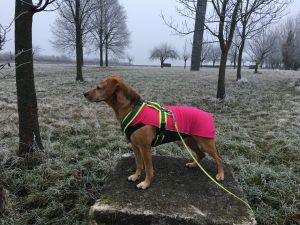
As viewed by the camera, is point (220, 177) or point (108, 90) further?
point (220, 177)

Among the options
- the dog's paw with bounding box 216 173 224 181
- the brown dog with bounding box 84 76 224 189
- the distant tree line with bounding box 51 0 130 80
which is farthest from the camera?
the distant tree line with bounding box 51 0 130 80

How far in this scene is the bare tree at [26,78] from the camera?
14.2ft

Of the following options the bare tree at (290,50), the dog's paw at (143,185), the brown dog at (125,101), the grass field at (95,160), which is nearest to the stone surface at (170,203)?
the dog's paw at (143,185)

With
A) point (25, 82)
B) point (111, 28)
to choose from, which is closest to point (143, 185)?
point (25, 82)

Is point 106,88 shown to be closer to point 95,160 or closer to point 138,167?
point 138,167

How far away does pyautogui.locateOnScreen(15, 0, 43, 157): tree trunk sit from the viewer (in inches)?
171

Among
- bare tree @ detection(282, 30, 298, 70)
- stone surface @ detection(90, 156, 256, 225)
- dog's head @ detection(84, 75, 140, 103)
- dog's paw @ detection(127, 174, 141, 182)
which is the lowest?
stone surface @ detection(90, 156, 256, 225)

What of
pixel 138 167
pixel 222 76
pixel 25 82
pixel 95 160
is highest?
pixel 25 82

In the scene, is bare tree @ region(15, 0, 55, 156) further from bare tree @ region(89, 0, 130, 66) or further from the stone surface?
bare tree @ region(89, 0, 130, 66)

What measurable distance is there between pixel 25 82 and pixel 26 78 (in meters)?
0.07

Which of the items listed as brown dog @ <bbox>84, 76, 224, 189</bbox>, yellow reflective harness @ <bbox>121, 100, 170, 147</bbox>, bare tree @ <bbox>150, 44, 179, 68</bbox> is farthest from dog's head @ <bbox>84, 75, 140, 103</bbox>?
bare tree @ <bbox>150, 44, 179, 68</bbox>

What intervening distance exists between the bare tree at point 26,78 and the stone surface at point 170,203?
192cm

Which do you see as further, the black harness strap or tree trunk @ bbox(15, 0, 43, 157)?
tree trunk @ bbox(15, 0, 43, 157)

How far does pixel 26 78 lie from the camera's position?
14.9 feet
